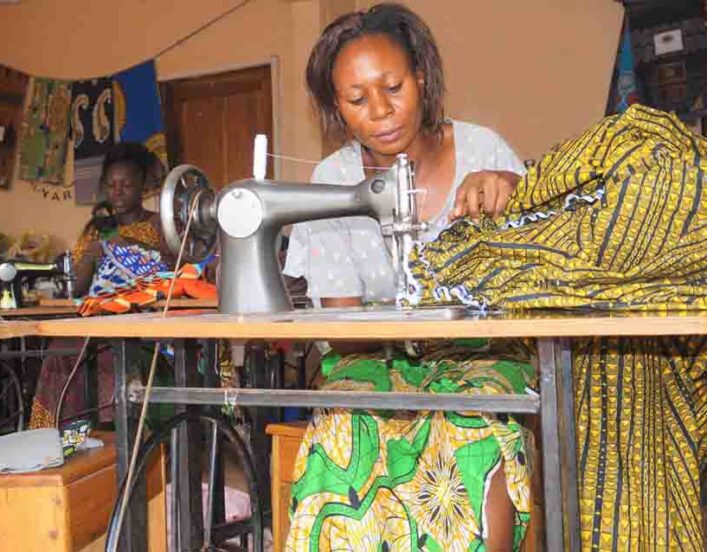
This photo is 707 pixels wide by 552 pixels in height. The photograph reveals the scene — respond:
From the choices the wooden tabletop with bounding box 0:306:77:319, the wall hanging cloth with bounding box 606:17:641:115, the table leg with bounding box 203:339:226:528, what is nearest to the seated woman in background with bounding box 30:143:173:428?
the wooden tabletop with bounding box 0:306:77:319

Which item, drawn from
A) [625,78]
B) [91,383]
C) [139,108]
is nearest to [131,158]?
[139,108]

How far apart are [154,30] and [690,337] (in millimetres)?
4683

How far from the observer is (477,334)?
107 centimetres

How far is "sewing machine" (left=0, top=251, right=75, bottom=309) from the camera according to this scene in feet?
10.3

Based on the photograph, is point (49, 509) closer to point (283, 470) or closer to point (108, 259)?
point (283, 470)

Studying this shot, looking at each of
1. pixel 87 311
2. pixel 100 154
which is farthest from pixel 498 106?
pixel 87 311

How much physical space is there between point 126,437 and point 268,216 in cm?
46

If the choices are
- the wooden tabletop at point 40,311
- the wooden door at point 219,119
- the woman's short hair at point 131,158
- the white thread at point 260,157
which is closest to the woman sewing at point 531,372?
the white thread at point 260,157

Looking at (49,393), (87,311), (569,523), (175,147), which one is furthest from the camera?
(175,147)

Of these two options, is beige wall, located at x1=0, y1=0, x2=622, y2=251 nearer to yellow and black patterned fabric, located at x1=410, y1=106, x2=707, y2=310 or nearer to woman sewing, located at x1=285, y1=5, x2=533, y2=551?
woman sewing, located at x1=285, y1=5, x2=533, y2=551

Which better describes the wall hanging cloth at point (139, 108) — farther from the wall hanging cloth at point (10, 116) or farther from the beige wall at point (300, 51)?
the wall hanging cloth at point (10, 116)

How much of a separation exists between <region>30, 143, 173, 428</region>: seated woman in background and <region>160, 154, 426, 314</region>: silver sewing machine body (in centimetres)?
147

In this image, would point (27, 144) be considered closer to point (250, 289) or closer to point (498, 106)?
point (498, 106)

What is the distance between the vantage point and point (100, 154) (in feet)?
18.3
